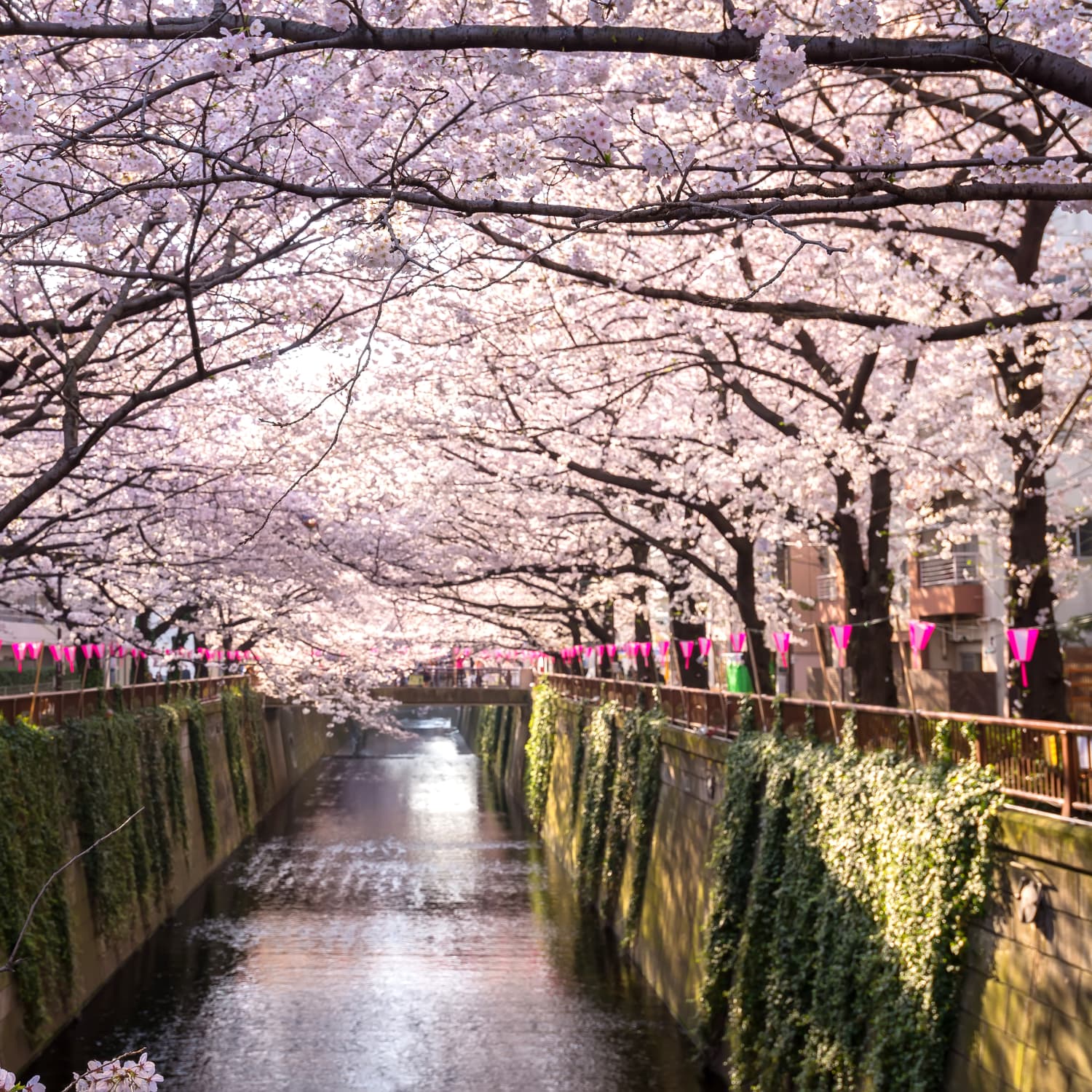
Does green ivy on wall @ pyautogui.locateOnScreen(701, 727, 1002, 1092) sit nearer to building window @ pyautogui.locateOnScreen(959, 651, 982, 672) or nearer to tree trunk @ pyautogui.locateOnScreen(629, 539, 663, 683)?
tree trunk @ pyautogui.locateOnScreen(629, 539, 663, 683)

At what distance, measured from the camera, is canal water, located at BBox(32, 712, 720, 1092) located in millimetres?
18266

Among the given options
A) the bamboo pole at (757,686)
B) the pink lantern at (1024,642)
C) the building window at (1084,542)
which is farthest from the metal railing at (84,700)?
the building window at (1084,542)

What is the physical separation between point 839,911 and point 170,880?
20.2 meters

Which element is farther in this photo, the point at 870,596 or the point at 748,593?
the point at 748,593

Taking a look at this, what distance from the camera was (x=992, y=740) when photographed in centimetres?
1073

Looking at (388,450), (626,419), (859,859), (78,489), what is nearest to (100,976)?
(78,489)

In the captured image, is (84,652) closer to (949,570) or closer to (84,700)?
(84,700)

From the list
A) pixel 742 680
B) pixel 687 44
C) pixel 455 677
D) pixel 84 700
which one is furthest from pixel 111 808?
pixel 455 677

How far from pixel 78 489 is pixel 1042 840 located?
1571 cm

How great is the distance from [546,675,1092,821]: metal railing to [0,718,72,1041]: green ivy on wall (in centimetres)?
955

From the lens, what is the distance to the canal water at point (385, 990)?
1827 centimetres

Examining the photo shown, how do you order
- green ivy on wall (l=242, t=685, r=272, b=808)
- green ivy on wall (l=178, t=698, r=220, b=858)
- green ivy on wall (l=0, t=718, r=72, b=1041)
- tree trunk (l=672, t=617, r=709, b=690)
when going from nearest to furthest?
→ green ivy on wall (l=0, t=718, r=72, b=1041) < tree trunk (l=672, t=617, r=709, b=690) < green ivy on wall (l=178, t=698, r=220, b=858) < green ivy on wall (l=242, t=685, r=272, b=808)

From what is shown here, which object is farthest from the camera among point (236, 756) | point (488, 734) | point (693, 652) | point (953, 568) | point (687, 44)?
point (488, 734)

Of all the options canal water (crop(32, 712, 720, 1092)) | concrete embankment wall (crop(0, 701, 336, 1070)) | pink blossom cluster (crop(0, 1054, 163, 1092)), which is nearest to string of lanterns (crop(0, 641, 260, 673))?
concrete embankment wall (crop(0, 701, 336, 1070))
